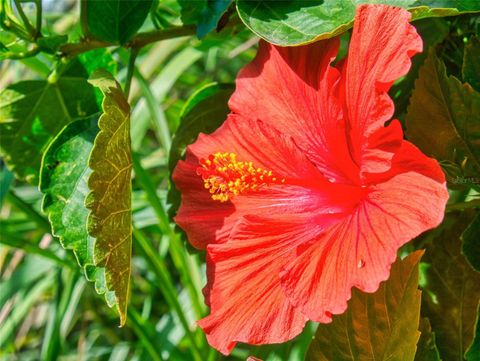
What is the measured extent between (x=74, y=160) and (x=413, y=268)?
1.38ft

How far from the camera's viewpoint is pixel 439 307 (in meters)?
0.90

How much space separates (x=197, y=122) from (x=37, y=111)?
25 centimetres

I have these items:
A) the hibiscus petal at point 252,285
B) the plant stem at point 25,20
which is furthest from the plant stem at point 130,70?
the hibiscus petal at point 252,285

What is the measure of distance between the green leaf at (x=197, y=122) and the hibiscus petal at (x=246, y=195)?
0.35ft

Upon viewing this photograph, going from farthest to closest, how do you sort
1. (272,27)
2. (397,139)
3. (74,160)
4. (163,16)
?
(163,16), (74,160), (272,27), (397,139)

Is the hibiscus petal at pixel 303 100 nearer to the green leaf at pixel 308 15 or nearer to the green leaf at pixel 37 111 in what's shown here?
the green leaf at pixel 308 15

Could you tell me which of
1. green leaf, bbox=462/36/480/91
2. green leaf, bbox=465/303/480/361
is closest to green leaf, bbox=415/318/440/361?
green leaf, bbox=465/303/480/361

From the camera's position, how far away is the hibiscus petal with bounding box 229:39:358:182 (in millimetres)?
797

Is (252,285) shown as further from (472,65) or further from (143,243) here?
(143,243)

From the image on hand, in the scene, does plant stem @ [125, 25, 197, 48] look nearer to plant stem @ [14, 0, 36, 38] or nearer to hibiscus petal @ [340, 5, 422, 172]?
plant stem @ [14, 0, 36, 38]

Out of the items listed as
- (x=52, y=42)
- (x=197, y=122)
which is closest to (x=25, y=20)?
(x=52, y=42)

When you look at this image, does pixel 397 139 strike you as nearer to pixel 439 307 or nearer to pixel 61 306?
pixel 439 307

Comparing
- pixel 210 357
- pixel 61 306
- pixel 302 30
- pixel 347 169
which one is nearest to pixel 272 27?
pixel 302 30

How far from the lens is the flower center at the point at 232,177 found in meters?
0.83
